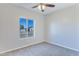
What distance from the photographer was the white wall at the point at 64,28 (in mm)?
2178

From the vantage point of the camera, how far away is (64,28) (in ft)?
7.50

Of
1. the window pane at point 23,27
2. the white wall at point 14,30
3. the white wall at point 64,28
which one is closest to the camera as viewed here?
the window pane at point 23,27

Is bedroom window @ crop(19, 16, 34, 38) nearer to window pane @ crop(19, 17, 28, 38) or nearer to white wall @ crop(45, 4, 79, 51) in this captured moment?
window pane @ crop(19, 17, 28, 38)

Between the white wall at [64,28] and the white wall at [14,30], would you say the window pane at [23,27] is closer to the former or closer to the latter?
the white wall at [14,30]

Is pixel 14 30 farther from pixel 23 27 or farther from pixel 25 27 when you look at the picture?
pixel 25 27

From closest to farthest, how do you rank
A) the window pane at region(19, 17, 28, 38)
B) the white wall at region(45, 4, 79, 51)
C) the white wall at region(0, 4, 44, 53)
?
the window pane at region(19, 17, 28, 38) < the white wall at region(0, 4, 44, 53) < the white wall at region(45, 4, 79, 51)

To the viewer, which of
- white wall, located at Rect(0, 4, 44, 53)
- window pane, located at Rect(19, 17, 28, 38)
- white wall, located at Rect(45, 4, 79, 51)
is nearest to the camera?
window pane, located at Rect(19, 17, 28, 38)

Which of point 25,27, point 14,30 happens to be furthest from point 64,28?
point 14,30

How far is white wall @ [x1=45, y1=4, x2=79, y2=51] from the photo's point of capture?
2.18m

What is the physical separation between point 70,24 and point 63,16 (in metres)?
0.27

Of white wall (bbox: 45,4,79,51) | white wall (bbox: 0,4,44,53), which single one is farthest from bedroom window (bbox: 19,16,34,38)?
white wall (bbox: 45,4,79,51)

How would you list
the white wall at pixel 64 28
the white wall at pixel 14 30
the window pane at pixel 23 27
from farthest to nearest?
the white wall at pixel 64 28 < the white wall at pixel 14 30 < the window pane at pixel 23 27

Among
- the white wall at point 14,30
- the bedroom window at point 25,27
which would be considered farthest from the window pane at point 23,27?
the white wall at point 14,30

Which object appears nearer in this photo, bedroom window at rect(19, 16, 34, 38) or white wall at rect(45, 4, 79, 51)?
bedroom window at rect(19, 16, 34, 38)
